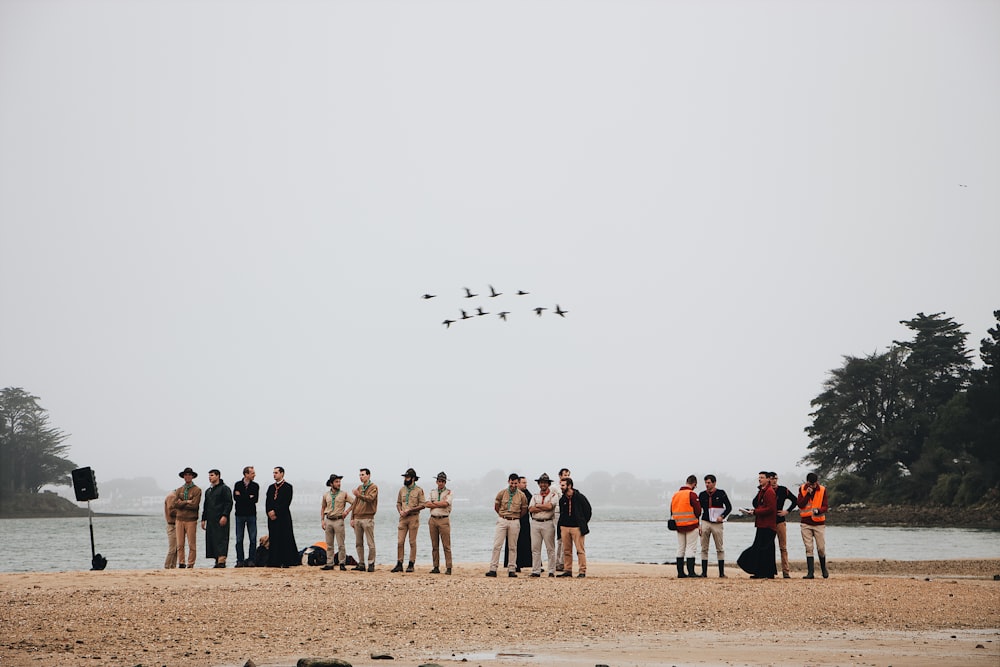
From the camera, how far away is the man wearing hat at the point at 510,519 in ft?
66.6

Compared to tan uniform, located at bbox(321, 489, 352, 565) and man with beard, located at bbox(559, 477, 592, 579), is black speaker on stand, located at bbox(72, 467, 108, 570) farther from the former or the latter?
man with beard, located at bbox(559, 477, 592, 579)

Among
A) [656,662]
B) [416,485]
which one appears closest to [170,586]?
[416,485]

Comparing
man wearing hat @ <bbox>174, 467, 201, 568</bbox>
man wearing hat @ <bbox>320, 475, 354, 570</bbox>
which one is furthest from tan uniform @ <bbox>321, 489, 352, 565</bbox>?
man wearing hat @ <bbox>174, 467, 201, 568</bbox>

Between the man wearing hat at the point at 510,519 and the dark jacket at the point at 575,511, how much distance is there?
2.53 feet

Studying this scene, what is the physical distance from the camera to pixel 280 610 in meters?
14.1

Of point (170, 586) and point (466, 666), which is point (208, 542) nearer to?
point (170, 586)

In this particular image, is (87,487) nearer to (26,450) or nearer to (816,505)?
(816,505)

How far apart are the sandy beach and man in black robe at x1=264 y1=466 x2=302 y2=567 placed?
1.41 meters

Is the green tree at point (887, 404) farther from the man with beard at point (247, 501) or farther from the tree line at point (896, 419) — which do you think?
the man with beard at point (247, 501)

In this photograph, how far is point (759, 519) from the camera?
65.9ft

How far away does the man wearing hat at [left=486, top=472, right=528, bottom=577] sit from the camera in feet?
66.6

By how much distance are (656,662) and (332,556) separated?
12.2 meters

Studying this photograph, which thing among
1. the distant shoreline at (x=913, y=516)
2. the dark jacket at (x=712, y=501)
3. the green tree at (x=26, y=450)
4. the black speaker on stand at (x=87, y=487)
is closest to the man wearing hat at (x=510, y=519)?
the dark jacket at (x=712, y=501)

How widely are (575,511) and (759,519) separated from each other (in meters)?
3.44
